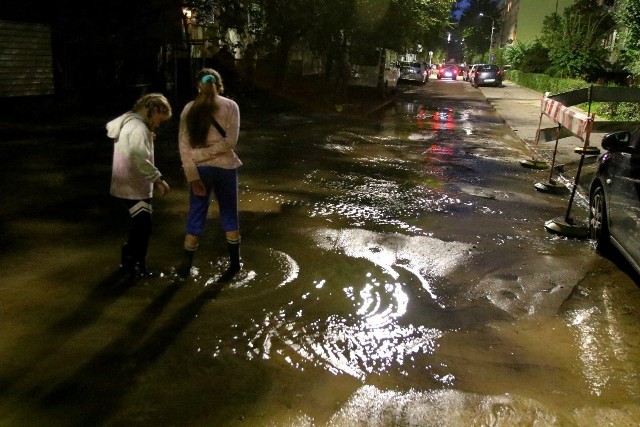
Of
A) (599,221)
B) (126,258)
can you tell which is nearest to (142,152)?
(126,258)

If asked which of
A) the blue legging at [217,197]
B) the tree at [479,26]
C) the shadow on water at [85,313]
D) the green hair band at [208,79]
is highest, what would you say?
the tree at [479,26]

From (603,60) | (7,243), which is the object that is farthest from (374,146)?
(603,60)

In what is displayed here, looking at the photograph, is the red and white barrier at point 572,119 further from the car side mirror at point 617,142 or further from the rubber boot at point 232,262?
the rubber boot at point 232,262

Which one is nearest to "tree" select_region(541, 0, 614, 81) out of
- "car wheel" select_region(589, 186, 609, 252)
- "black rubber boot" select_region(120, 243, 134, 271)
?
"car wheel" select_region(589, 186, 609, 252)

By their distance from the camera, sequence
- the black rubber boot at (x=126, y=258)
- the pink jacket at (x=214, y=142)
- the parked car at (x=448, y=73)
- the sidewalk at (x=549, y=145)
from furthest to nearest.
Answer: the parked car at (x=448, y=73) → the sidewalk at (x=549, y=145) → the black rubber boot at (x=126, y=258) → the pink jacket at (x=214, y=142)

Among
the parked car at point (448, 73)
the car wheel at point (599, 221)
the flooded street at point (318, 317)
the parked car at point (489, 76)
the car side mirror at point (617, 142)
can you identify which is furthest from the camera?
the parked car at point (448, 73)

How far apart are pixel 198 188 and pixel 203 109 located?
24.9 inches

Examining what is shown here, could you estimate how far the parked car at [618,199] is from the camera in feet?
15.7

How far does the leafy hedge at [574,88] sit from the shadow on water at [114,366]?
13.9 m

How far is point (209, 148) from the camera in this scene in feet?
14.0

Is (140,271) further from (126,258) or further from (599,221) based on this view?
(599,221)

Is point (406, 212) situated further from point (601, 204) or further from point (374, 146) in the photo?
point (374, 146)

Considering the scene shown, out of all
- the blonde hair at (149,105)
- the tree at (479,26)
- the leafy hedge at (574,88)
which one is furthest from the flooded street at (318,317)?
the tree at (479,26)

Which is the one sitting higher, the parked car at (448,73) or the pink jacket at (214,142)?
the parked car at (448,73)
